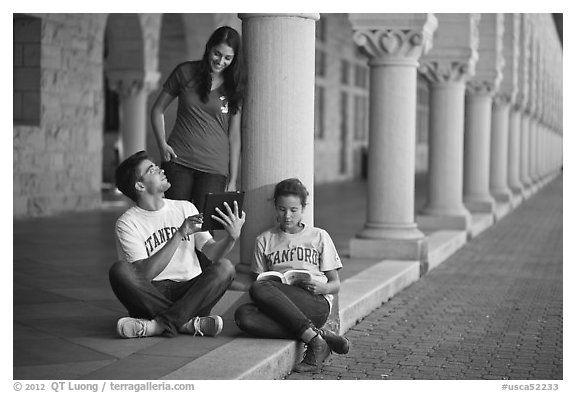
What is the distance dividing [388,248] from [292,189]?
475 centimetres

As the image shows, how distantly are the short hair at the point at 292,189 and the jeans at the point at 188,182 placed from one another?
0.67m

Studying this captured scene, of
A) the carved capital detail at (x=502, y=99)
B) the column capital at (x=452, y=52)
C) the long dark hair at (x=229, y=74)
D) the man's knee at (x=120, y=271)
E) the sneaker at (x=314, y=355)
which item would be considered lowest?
the sneaker at (x=314, y=355)

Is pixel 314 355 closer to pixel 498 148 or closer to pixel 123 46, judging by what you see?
pixel 123 46

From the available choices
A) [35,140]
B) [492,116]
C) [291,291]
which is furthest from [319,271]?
[492,116]

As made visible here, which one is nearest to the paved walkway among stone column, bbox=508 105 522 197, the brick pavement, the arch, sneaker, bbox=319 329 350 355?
the brick pavement

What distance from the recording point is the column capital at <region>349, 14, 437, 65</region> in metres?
10.9

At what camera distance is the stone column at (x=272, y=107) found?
6691 millimetres

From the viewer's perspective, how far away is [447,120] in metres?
14.7

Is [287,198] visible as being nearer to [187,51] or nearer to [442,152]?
[442,152]

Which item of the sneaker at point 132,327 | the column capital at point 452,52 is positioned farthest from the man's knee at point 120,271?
the column capital at point 452,52

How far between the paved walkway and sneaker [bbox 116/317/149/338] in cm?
5

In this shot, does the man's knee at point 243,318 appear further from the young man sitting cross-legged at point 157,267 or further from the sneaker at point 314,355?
the sneaker at point 314,355

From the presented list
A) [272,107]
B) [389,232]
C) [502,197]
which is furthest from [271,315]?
[502,197]
